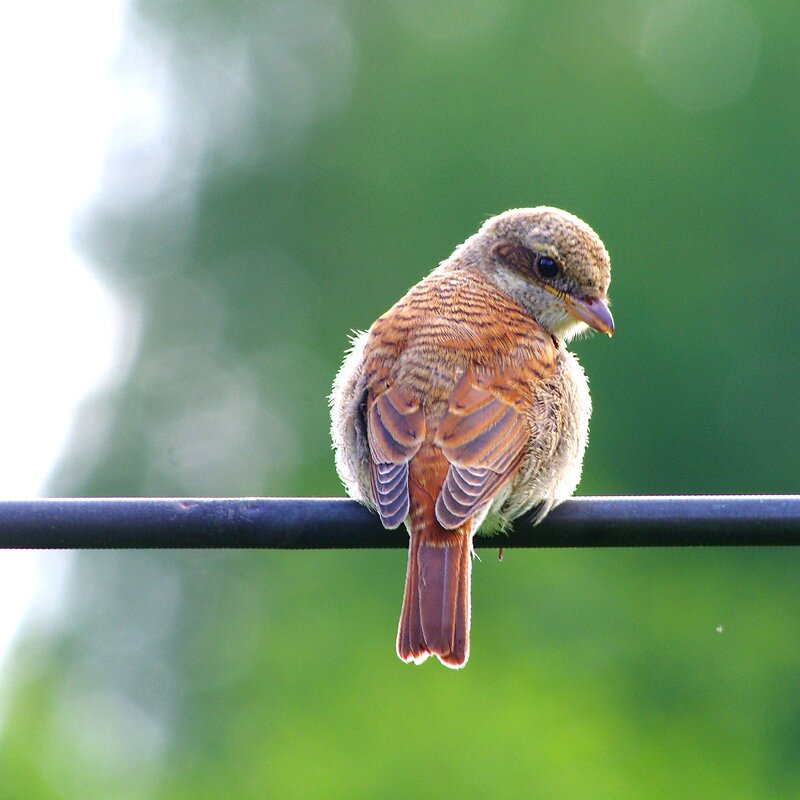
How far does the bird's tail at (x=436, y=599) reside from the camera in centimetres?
476

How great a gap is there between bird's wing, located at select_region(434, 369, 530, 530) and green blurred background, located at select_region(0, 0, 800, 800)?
42.7ft

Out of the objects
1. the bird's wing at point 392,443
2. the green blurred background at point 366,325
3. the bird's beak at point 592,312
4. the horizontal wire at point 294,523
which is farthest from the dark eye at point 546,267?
the green blurred background at point 366,325

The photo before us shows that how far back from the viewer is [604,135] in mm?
31859

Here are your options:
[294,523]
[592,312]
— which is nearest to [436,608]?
[294,523]

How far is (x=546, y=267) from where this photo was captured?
20.6 ft

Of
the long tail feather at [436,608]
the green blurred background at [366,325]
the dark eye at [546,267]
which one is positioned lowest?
the green blurred background at [366,325]

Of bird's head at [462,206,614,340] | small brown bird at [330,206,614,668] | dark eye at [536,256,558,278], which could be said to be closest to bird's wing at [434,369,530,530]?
small brown bird at [330,206,614,668]

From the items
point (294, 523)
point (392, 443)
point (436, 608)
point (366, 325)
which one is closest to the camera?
point (294, 523)

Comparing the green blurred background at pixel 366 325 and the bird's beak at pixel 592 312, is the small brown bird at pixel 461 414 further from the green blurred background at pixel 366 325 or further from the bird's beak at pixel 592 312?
the green blurred background at pixel 366 325

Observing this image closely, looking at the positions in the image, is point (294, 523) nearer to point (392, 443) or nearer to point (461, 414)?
point (392, 443)

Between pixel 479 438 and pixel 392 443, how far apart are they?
271 mm

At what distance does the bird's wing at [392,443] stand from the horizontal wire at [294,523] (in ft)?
2.09

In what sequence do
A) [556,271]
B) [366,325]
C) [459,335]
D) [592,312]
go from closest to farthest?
1. [459,335]
2. [592,312]
3. [556,271]
4. [366,325]

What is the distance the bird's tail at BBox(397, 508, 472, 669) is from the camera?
4758 mm
